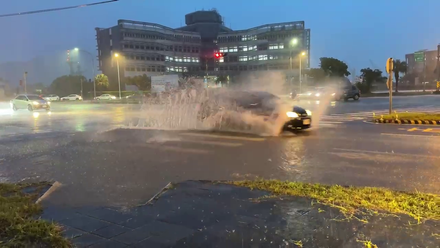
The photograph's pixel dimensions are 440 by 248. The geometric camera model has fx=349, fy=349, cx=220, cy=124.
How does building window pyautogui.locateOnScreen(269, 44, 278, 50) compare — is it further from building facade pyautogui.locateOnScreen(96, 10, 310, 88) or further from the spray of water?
the spray of water

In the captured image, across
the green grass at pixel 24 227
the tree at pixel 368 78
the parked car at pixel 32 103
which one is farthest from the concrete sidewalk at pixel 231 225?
the tree at pixel 368 78

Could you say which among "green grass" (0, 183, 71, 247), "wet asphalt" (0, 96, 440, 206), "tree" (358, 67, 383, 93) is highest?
"tree" (358, 67, 383, 93)

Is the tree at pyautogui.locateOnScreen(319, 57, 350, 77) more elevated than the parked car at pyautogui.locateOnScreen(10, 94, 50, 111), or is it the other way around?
the tree at pyautogui.locateOnScreen(319, 57, 350, 77)

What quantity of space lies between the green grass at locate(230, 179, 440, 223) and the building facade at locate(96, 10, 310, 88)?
3040 inches

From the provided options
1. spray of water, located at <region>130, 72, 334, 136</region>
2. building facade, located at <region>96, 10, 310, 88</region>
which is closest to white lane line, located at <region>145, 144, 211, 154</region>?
spray of water, located at <region>130, 72, 334, 136</region>

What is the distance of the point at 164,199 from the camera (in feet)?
17.4

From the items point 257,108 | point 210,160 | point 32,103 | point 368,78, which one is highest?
point 368,78

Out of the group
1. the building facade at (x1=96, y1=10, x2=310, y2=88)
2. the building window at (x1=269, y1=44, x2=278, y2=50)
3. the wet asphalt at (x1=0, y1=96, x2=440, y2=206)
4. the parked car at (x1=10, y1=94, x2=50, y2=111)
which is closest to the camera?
the wet asphalt at (x1=0, y1=96, x2=440, y2=206)

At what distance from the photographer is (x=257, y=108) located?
12898mm

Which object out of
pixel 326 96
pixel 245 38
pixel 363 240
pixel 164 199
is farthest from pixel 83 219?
pixel 245 38

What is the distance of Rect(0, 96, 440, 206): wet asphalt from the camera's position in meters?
6.18

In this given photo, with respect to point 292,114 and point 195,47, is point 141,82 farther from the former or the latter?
point 292,114

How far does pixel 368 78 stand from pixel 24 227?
54.0 metres

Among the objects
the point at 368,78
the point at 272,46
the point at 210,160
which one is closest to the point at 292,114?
the point at 210,160
